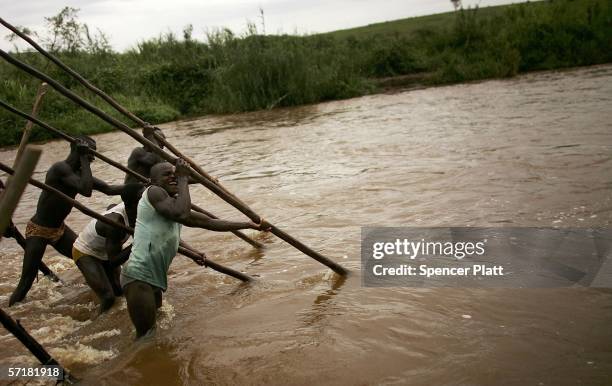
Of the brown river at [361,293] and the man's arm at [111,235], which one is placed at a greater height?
the man's arm at [111,235]

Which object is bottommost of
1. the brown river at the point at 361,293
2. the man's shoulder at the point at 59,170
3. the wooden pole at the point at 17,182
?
the brown river at the point at 361,293

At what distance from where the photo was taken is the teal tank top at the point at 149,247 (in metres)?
3.22

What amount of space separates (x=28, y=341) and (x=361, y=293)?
7.36 ft

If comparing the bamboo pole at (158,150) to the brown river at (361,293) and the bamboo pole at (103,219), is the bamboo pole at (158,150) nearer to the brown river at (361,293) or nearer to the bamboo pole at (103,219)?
the brown river at (361,293)

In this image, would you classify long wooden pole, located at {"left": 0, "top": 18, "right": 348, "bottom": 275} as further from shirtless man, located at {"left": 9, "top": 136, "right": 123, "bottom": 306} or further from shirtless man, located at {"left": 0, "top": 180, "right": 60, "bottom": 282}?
shirtless man, located at {"left": 0, "top": 180, "right": 60, "bottom": 282}

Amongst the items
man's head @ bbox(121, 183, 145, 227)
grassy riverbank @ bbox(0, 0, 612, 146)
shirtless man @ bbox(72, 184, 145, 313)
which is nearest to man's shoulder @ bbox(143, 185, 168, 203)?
shirtless man @ bbox(72, 184, 145, 313)

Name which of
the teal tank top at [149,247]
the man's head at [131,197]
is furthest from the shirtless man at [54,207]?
the teal tank top at [149,247]

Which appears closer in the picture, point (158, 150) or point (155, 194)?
point (155, 194)

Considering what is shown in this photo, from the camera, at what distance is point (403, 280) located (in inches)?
159

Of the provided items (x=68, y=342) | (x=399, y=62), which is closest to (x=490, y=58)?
(x=399, y=62)

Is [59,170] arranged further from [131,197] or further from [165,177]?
[165,177]

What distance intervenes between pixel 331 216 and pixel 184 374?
3.09 m

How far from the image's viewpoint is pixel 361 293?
3904 millimetres

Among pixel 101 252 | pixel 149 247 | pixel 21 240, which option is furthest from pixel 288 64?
pixel 149 247
